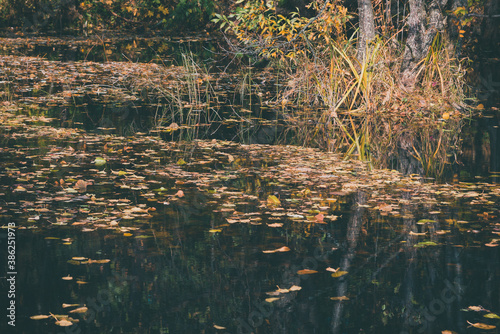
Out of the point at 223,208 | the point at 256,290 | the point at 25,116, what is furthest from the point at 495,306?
the point at 25,116

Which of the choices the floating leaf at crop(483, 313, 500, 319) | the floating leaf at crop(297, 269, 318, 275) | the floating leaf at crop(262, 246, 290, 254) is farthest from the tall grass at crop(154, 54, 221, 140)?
the floating leaf at crop(483, 313, 500, 319)

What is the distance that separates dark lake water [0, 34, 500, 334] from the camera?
396 centimetres

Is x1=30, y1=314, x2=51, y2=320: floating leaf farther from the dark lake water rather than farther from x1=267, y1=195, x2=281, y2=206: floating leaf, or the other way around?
x1=267, y1=195, x2=281, y2=206: floating leaf

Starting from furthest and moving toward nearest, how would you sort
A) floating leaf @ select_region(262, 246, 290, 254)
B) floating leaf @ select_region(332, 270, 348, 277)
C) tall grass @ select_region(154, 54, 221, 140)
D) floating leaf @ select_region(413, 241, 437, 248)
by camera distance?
tall grass @ select_region(154, 54, 221, 140)
floating leaf @ select_region(413, 241, 437, 248)
floating leaf @ select_region(262, 246, 290, 254)
floating leaf @ select_region(332, 270, 348, 277)

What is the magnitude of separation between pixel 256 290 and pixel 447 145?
18.1 ft

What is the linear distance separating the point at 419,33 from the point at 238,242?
24.1 feet

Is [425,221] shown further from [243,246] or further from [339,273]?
[243,246]

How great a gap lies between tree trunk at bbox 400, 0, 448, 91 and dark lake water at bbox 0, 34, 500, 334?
3.64 m

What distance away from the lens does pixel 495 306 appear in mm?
4117

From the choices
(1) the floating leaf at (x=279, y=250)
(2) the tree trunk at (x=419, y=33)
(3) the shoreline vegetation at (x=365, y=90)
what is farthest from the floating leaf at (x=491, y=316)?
(2) the tree trunk at (x=419, y=33)

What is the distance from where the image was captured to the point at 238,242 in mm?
5137

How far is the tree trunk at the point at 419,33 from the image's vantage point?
447 inches

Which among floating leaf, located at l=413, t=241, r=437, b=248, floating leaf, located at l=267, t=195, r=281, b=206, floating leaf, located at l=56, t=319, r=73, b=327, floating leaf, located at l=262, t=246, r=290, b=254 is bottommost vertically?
floating leaf, located at l=56, t=319, r=73, b=327

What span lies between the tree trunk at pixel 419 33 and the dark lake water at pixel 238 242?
3.64 m
